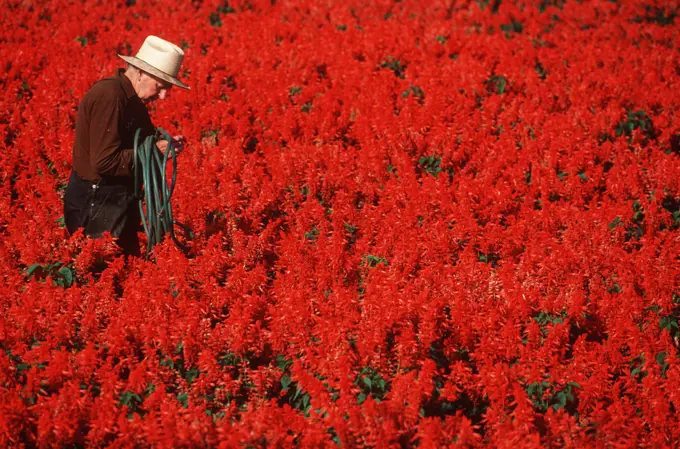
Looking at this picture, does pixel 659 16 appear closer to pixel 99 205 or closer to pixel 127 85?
pixel 127 85

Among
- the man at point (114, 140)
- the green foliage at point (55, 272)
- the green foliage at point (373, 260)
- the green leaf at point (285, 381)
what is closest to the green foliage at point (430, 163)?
the green foliage at point (373, 260)

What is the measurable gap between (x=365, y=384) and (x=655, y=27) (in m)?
9.15

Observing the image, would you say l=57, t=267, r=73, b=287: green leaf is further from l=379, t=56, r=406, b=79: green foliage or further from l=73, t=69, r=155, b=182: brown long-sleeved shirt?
l=379, t=56, r=406, b=79: green foliage

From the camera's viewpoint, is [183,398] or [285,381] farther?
[285,381]

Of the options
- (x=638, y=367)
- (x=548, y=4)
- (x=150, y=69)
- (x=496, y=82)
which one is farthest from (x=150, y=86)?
(x=548, y=4)

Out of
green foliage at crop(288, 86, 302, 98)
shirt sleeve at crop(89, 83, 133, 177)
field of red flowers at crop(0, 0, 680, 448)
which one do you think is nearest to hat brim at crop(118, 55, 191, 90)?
shirt sleeve at crop(89, 83, 133, 177)

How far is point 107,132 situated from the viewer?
183 inches

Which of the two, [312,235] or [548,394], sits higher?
[312,235]

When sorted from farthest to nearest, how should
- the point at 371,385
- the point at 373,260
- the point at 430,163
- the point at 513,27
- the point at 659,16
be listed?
the point at 659,16 < the point at 513,27 < the point at 430,163 < the point at 373,260 < the point at 371,385

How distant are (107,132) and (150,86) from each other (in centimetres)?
47

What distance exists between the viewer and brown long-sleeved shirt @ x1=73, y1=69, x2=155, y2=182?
461cm

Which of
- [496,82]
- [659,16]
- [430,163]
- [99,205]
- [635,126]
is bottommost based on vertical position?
[430,163]

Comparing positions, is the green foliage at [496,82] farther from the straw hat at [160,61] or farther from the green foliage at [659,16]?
the straw hat at [160,61]

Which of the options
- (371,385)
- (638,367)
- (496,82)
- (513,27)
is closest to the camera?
(371,385)
